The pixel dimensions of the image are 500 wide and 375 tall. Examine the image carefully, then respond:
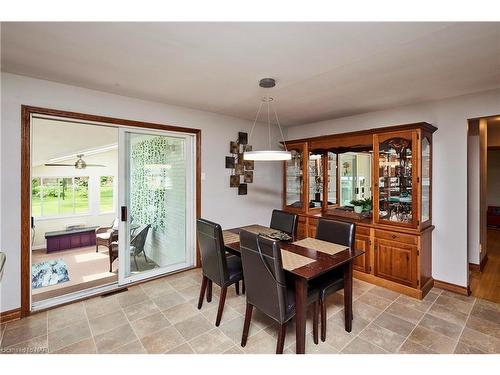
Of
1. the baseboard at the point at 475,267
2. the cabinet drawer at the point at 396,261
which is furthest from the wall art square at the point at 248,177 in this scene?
the baseboard at the point at 475,267

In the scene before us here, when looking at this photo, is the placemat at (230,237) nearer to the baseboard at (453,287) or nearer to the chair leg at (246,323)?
the chair leg at (246,323)

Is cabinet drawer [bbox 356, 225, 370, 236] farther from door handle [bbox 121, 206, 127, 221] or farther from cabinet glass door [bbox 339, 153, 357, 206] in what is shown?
door handle [bbox 121, 206, 127, 221]

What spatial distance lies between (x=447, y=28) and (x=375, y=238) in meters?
2.32

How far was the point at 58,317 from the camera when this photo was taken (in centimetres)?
243

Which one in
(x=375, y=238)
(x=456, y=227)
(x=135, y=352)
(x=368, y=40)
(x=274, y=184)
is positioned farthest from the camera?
(x=274, y=184)

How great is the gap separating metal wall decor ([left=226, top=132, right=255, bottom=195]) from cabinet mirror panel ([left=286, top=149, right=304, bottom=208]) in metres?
0.70

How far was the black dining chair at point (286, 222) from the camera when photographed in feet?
9.85

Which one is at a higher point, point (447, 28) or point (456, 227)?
point (447, 28)

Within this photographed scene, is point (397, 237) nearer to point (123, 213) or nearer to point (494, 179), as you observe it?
point (123, 213)

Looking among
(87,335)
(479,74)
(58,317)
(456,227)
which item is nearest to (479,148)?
(456,227)

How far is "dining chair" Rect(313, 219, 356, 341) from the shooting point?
6.83ft

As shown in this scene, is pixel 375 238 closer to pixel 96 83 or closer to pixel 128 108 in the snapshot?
pixel 128 108

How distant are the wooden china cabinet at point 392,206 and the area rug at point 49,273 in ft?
12.1

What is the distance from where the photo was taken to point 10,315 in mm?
2369
